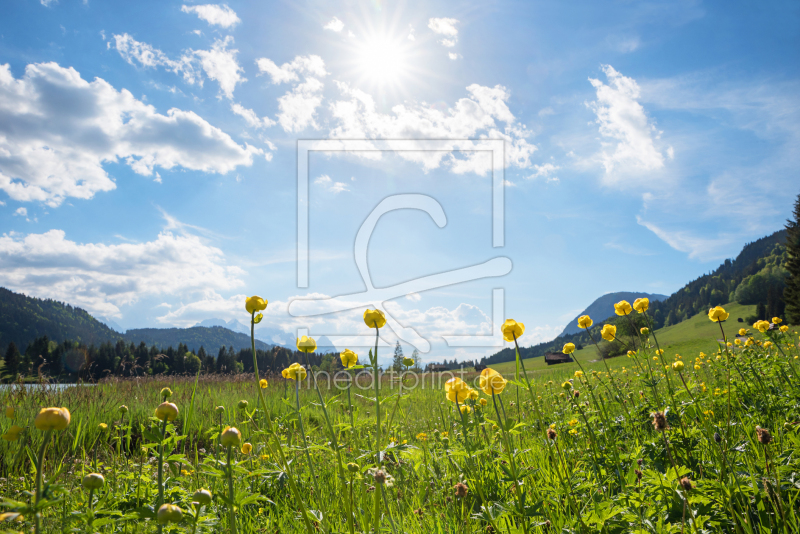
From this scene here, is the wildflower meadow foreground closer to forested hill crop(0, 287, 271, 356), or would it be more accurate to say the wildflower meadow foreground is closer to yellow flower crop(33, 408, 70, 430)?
yellow flower crop(33, 408, 70, 430)

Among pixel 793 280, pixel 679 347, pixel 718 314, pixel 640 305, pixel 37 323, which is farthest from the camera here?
pixel 37 323

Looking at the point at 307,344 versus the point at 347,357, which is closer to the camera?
the point at 307,344

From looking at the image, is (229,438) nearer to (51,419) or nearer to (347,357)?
(51,419)

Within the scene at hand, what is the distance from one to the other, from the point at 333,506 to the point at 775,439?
2.72 m

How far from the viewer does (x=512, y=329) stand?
5.85 feet

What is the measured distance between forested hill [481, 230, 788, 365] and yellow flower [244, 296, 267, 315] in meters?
44.9

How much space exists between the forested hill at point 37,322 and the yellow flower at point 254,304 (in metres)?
147

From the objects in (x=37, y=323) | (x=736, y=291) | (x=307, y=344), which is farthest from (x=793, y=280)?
(x=37, y=323)

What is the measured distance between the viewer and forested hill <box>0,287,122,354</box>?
5192 inches

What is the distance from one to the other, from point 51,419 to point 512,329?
5.36 feet

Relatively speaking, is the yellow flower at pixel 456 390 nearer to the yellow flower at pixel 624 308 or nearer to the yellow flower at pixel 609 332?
the yellow flower at pixel 609 332

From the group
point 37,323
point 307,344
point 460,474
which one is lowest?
point 37,323

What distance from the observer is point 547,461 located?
2621 millimetres

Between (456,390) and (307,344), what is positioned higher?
(307,344)
